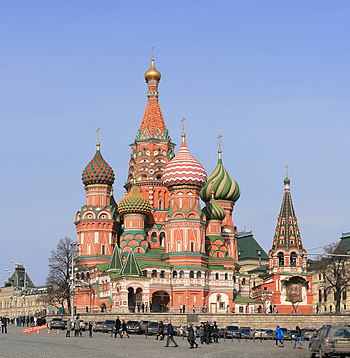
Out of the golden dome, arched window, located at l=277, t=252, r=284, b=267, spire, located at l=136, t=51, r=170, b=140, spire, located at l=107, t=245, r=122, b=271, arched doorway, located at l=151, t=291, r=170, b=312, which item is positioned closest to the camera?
spire, located at l=107, t=245, r=122, b=271

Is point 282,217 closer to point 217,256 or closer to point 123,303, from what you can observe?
point 217,256

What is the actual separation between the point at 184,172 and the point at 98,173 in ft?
40.7

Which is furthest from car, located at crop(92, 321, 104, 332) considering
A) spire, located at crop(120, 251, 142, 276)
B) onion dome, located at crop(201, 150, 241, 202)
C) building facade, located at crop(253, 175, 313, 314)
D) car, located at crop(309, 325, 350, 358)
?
onion dome, located at crop(201, 150, 241, 202)

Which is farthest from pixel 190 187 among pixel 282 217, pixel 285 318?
pixel 285 318

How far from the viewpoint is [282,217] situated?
97.2 m

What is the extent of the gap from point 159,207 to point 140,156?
276 inches

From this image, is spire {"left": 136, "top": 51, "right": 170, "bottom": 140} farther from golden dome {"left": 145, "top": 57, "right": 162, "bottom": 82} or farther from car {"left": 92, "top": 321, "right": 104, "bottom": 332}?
car {"left": 92, "top": 321, "right": 104, "bottom": 332}

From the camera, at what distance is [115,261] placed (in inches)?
3450

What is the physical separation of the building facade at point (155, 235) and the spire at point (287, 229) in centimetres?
656

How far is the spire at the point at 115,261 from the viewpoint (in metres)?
87.2

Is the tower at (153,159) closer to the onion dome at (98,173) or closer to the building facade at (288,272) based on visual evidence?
the onion dome at (98,173)

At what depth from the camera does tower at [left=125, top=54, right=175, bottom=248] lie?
96.2 metres

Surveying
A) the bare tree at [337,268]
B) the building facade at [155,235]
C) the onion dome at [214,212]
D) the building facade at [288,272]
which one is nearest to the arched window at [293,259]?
the building facade at [288,272]

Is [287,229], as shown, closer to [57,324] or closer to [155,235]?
[155,235]
